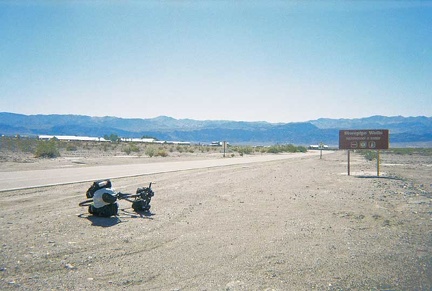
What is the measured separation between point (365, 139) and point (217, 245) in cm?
1887

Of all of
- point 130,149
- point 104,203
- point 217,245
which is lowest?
point 130,149

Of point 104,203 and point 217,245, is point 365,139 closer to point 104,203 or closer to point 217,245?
point 104,203

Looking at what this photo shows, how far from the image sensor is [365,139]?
23859 mm

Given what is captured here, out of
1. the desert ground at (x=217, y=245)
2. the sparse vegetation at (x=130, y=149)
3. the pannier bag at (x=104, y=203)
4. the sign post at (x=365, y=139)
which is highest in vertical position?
the sign post at (x=365, y=139)

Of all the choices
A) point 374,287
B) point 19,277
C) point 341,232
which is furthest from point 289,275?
point 19,277

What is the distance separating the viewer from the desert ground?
18.1ft

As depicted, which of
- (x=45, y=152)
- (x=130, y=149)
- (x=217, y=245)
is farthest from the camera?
(x=130, y=149)

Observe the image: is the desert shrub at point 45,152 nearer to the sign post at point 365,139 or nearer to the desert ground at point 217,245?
the desert ground at point 217,245

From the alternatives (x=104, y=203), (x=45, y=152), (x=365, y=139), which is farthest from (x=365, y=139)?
(x=45, y=152)

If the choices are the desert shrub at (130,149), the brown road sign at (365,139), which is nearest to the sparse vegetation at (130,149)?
the desert shrub at (130,149)

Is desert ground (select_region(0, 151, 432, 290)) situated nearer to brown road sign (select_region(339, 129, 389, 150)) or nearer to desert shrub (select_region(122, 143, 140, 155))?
brown road sign (select_region(339, 129, 389, 150))

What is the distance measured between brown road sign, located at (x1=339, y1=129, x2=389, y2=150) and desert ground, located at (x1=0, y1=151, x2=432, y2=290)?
1137 centimetres

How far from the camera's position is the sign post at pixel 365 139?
77.2ft

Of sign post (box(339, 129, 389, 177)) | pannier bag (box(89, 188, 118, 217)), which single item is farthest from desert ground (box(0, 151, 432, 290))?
sign post (box(339, 129, 389, 177))
